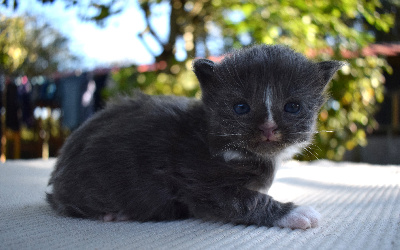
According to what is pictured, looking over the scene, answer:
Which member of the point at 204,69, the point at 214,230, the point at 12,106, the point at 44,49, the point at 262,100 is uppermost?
the point at 44,49

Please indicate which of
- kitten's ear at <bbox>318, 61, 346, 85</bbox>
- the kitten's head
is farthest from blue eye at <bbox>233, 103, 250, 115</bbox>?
kitten's ear at <bbox>318, 61, 346, 85</bbox>

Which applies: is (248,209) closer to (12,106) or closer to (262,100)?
(262,100)

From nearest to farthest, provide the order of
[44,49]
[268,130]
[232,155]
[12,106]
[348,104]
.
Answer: [268,130]
[232,155]
[348,104]
[12,106]
[44,49]

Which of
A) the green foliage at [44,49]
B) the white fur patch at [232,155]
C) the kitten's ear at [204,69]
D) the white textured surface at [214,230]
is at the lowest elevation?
the white textured surface at [214,230]

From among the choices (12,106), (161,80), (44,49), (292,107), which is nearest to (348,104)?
(161,80)

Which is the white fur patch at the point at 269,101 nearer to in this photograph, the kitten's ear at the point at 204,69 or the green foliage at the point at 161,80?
the kitten's ear at the point at 204,69

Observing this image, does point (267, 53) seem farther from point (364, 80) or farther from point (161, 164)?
point (364, 80)

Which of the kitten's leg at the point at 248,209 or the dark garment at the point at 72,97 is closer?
the kitten's leg at the point at 248,209

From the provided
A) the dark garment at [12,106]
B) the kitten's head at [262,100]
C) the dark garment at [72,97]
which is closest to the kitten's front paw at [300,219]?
the kitten's head at [262,100]
